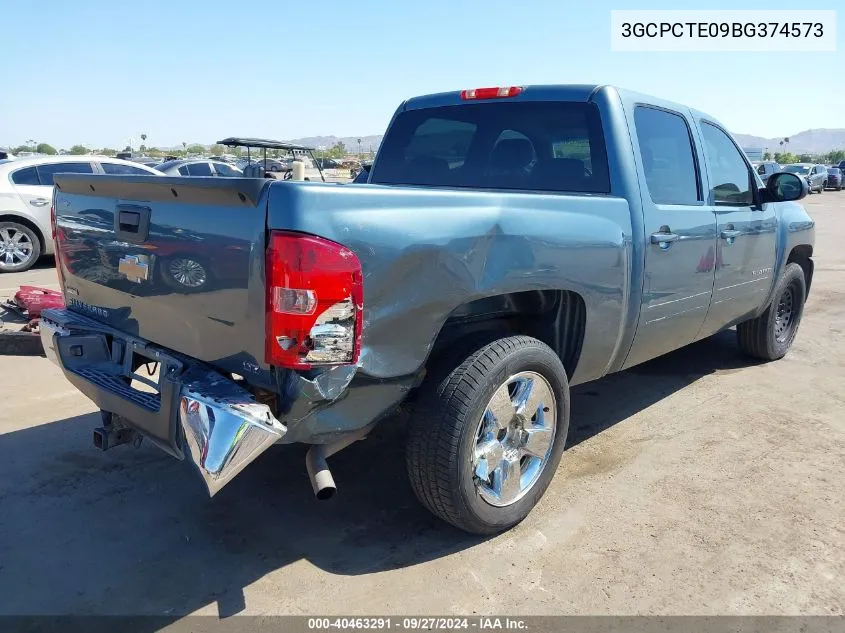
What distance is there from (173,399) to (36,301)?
15.2 ft

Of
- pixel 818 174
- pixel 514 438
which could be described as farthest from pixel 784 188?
pixel 818 174

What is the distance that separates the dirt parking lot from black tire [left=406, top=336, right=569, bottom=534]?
221 mm

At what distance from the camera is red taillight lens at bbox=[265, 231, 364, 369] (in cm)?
218

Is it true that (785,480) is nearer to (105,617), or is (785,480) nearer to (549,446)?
(549,446)

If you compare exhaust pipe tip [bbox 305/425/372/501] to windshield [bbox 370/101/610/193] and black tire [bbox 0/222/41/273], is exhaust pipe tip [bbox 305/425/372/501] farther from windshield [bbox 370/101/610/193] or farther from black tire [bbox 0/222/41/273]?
black tire [bbox 0/222/41/273]

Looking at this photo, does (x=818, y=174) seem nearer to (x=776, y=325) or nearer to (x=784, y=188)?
(x=776, y=325)

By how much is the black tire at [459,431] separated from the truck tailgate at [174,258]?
0.74 metres

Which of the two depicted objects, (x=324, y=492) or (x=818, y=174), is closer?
(x=324, y=492)

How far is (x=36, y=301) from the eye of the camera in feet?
20.4

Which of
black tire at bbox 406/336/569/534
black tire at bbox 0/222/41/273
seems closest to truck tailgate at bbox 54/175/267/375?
black tire at bbox 406/336/569/534

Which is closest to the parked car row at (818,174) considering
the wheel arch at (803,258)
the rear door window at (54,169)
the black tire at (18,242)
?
the wheel arch at (803,258)

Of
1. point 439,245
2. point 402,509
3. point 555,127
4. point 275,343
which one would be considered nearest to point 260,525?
point 402,509

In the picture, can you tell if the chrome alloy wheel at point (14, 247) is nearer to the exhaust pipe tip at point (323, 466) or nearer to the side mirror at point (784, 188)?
the exhaust pipe tip at point (323, 466)

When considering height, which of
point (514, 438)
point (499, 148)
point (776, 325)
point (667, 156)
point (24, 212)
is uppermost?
point (499, 148)
